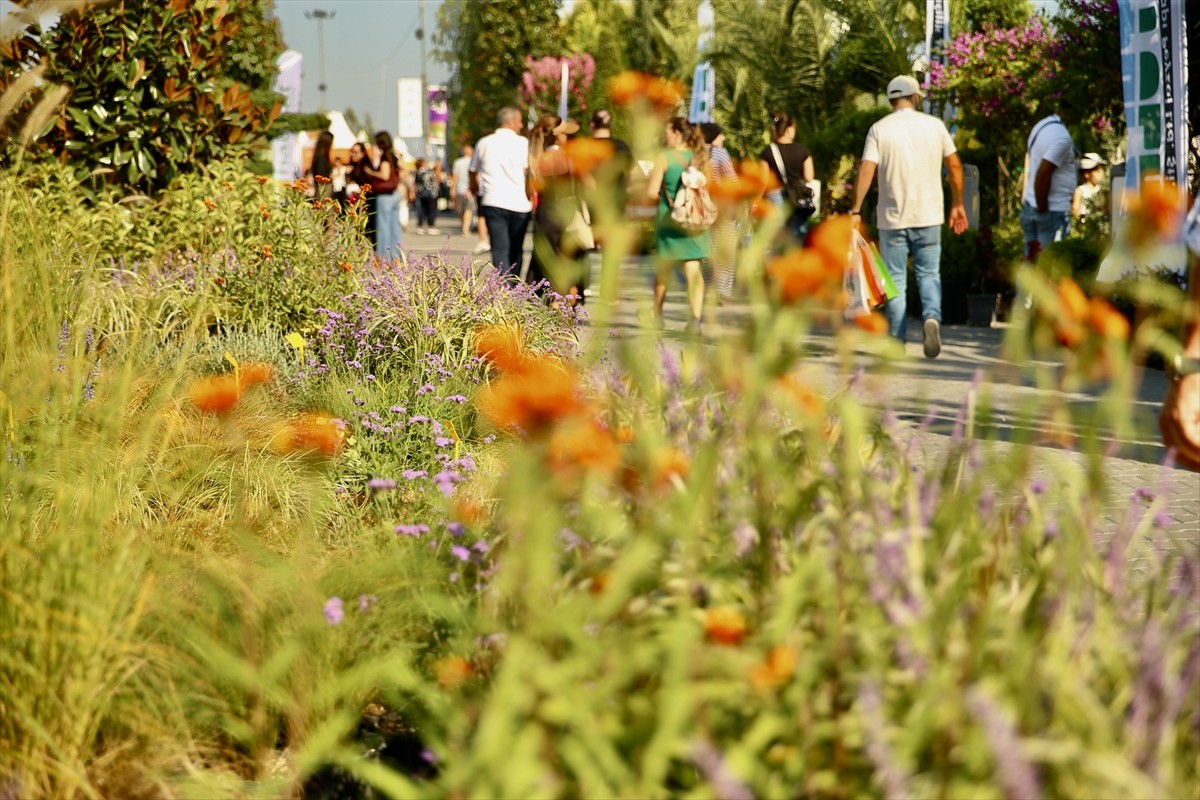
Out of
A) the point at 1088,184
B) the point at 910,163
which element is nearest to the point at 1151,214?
the point at 910,163

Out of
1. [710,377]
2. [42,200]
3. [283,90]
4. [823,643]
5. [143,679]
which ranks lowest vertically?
[143,679]

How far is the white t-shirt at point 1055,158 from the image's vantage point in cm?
1308

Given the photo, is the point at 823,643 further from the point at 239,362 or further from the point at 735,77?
the point at 735,77

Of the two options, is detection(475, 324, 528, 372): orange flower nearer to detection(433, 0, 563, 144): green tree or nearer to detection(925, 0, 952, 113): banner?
detection(925, 0, 952, 113): banner

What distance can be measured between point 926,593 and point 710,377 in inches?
33.7

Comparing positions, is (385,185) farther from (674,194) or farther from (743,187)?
(743,187)

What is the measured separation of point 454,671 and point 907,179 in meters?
8.40

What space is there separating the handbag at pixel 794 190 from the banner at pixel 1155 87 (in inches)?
158

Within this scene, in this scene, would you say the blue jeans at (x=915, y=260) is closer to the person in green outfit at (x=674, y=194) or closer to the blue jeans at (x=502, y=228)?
the person in green outfit at (x=674, y=194)

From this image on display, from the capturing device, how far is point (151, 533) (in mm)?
3773

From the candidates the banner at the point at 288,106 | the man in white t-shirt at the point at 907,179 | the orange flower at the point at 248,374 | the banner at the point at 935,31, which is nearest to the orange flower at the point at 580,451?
the orange flower at the point at 248,374

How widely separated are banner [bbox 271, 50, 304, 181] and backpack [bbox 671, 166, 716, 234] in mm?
10785

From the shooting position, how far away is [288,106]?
23.4m

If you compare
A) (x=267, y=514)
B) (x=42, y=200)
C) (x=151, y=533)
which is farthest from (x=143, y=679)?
(x=42, y=200)
